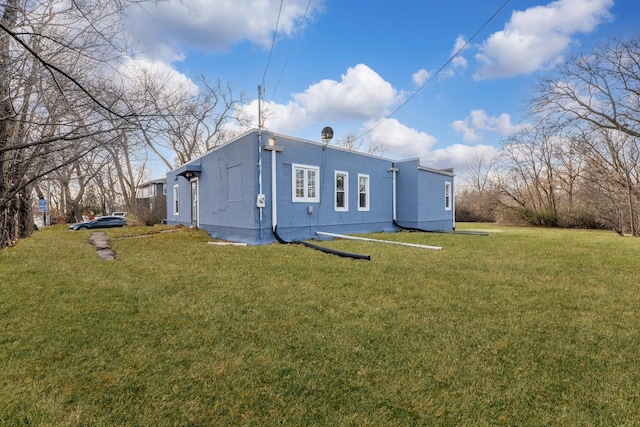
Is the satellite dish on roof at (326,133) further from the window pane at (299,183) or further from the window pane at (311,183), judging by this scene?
the window pane at (299,183)

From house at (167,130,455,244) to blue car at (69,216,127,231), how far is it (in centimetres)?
606

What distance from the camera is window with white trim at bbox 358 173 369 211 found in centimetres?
1155

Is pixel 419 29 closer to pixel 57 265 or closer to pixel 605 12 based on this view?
pixel 605 12

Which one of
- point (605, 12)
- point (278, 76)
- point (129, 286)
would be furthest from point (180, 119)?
point (605, 12)

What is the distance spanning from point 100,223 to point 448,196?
18.2 meters

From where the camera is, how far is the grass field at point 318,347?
191 cm

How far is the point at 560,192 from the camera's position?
23.8 meters

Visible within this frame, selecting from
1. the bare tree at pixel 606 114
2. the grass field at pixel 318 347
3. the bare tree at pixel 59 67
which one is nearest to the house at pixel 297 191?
the grass field at pixel 318 347

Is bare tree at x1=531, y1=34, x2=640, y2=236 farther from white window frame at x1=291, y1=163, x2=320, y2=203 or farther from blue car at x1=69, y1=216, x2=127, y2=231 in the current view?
blue car at x1=69, y1=216, x2=127, y2=231

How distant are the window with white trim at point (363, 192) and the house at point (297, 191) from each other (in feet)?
0.12

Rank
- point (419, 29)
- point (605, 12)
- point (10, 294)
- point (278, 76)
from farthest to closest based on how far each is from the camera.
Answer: point (278, 76)
point (419, 29)
point (605, 12)
point (10, 294)

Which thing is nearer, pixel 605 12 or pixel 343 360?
pixel 343 360

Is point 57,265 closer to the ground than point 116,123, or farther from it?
closer to the ground

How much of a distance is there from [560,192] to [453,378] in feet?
90.4
